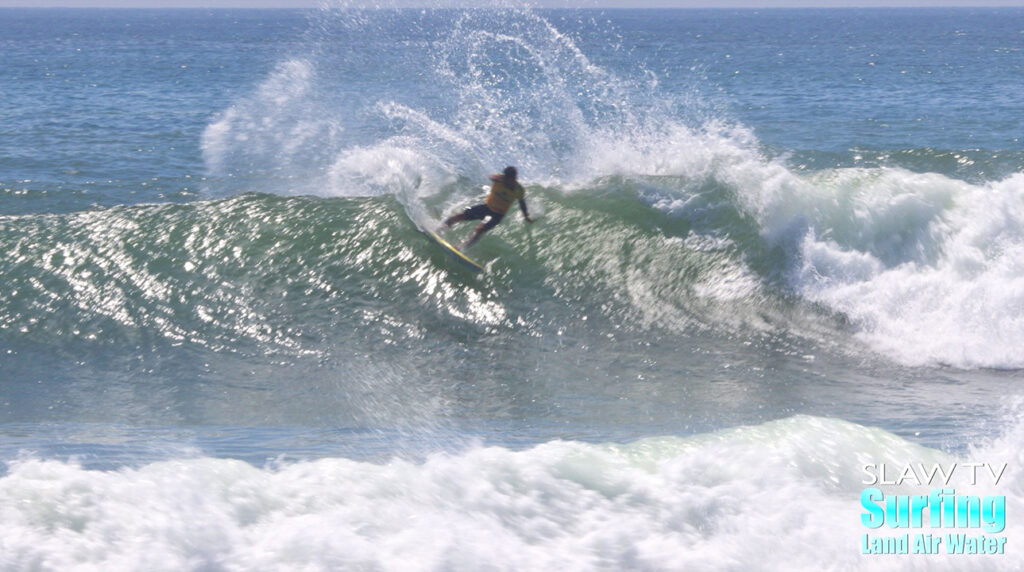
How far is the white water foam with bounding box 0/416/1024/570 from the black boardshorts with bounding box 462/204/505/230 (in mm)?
5453

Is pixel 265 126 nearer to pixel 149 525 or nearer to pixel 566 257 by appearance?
pixel 566 257

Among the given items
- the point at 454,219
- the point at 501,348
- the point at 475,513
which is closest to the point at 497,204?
the point at 454,219

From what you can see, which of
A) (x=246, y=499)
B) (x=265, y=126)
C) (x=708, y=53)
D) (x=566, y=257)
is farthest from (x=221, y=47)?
(x=246, y=499)

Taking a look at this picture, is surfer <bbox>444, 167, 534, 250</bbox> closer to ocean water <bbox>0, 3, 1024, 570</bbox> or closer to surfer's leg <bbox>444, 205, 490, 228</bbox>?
surfer's leg <bbox>444, 205, 490, 228</bbox>

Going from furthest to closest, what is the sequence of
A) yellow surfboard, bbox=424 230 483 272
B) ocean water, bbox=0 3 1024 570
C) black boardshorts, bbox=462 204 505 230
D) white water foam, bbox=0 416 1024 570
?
black boardshorts, bbox=462 204 505 230
yellow surfboard, bbox=424 230 483 272
ocean water, bbox=0 3 1024 570
white water foam, bbox=0 416 1024 570

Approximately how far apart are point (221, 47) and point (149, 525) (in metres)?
58.3

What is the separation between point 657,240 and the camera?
1101 centimetres

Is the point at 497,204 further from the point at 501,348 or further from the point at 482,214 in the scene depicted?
the point at 501,348

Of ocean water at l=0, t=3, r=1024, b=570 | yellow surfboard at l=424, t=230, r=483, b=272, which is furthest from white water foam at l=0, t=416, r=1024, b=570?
yellow surfboard at l=424, t=230, r=483, b=272

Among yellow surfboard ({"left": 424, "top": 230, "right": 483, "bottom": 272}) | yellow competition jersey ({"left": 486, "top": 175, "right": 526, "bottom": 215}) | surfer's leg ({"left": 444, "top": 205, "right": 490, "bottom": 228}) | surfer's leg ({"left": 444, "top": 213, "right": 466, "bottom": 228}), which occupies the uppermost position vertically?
yellow competition jersey ({"left": 486, "top": 175, "right": 526, "bottom": 215})

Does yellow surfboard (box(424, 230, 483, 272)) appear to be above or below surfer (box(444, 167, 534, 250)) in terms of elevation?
below

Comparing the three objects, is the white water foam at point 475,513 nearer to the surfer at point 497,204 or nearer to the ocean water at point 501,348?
the ocean water at point 501,348

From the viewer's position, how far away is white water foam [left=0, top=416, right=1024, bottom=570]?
15.4 ft

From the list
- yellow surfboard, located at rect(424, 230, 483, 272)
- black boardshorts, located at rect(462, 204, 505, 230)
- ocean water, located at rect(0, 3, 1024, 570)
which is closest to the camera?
ocean water, located at rect(0, 3, 1024, 570)
